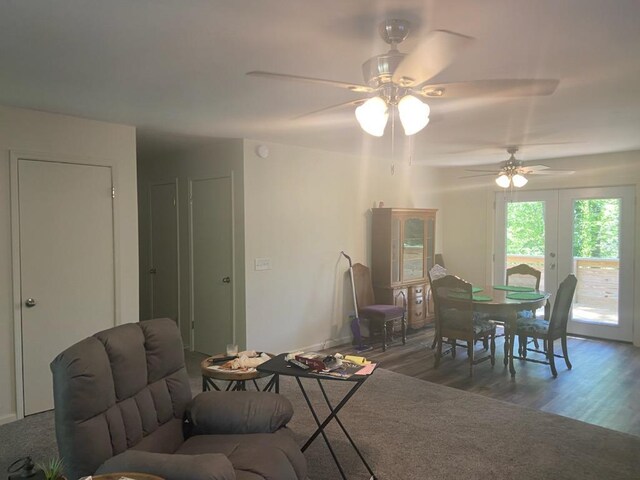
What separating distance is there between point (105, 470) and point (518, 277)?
539 centimetres

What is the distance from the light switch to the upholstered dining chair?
1.30 meters

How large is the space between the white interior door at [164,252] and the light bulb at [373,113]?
3.89 metres

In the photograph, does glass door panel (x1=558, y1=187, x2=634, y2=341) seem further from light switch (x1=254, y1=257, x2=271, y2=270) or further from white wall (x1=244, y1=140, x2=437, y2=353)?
light switch (x1=254, y1=257, x2=271, y2=270)

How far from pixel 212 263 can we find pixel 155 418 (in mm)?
2892

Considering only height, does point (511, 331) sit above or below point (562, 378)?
above

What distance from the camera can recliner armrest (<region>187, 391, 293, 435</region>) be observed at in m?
2.25

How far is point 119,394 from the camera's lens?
2053 millimetres

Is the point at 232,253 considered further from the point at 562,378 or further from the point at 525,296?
the point at 562,378

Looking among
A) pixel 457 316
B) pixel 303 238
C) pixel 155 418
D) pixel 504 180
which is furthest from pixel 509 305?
pixel 155 418

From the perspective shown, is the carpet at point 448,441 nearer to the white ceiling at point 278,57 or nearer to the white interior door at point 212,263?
the white interior door at point 212,263

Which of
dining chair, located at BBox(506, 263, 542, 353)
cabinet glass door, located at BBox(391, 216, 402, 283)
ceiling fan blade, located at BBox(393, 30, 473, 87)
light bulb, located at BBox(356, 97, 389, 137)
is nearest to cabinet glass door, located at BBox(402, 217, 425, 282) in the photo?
cabinet glass door, located at BBox(391, 216, 402, 283)

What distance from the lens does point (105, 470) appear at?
5.58ft

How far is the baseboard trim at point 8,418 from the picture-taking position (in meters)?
3.32

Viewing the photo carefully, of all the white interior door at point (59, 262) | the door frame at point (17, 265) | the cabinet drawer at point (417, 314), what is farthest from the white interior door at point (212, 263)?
the cabinet drawer at point (417, 314)
